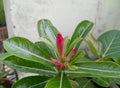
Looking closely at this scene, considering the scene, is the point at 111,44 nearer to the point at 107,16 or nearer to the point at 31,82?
the point at 107,16

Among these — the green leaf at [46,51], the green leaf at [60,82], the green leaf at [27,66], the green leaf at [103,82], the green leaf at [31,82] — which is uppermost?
the green leaf at [46,51]

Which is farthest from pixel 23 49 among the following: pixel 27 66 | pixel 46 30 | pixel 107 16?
pixel 107 16

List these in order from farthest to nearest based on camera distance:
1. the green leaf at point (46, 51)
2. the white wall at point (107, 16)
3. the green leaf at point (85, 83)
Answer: the white wall at point (107, 16)
the green leaf at point (85, 83)
the green leaf at point (46, 51)

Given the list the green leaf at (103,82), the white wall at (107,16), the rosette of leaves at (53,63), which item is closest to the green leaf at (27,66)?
the rosette of leaves at (53,63)

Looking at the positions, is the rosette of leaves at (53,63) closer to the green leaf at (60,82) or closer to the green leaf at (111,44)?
the green leaf at (60,82)

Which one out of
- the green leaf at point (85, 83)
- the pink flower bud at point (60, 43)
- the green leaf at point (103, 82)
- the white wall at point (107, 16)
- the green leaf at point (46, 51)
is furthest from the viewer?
the white wall at point (107, 16)

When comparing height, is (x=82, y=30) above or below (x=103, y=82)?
above
